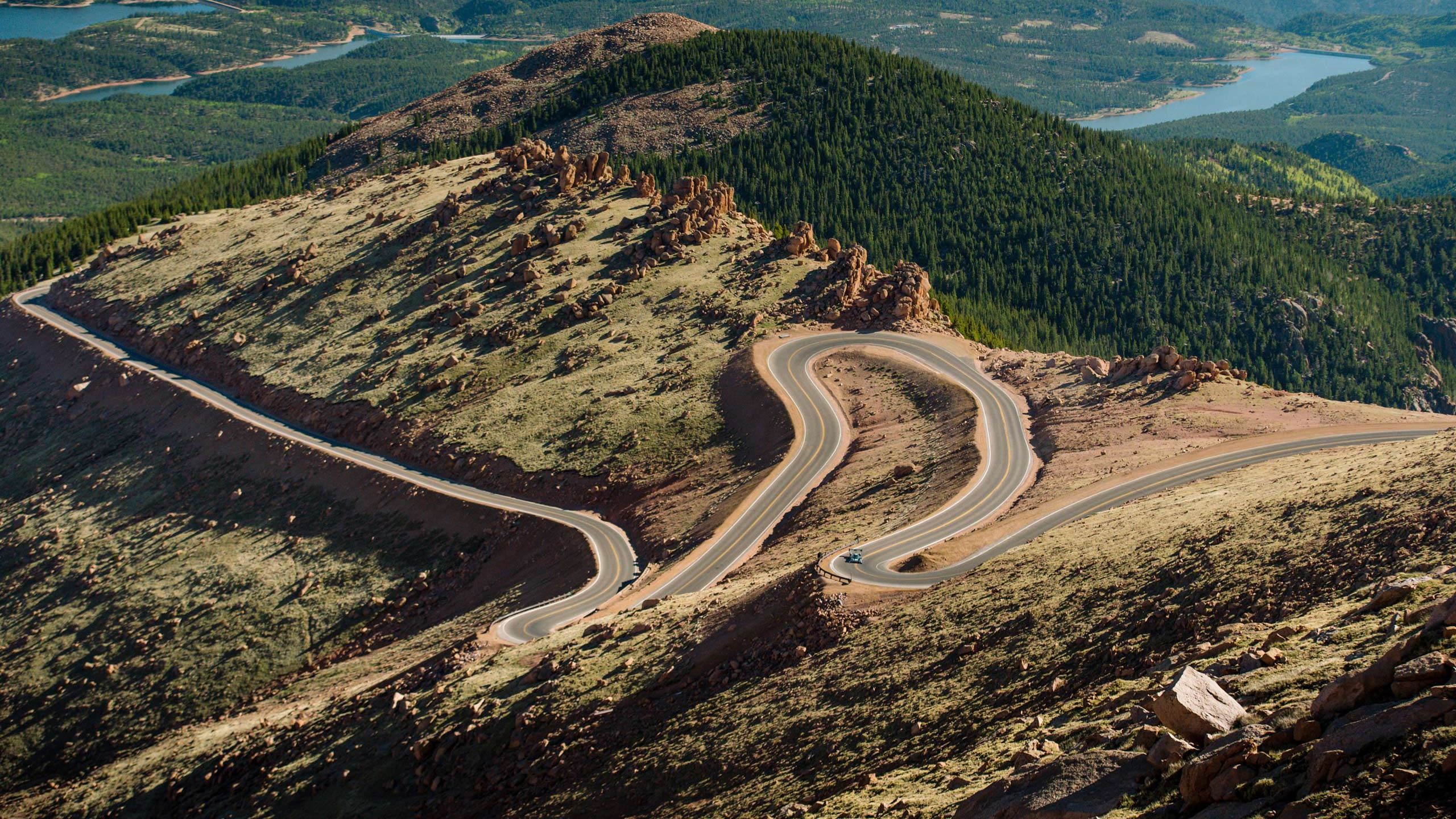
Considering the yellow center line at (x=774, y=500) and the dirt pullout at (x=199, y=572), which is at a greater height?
the yellow center line at (x=774, y=500)

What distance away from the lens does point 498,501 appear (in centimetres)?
9088

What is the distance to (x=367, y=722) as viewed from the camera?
213 ft

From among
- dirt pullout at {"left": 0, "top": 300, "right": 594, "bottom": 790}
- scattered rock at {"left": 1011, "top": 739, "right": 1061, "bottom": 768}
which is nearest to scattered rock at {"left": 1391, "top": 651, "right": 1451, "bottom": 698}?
scattered rock at {"left": 1011, "top": 739, "right": 1061, "bottom": 768}

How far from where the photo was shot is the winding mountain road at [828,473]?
67.5 m

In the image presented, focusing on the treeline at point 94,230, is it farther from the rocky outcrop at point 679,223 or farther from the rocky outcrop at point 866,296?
the rocky outcrop at point 866,296

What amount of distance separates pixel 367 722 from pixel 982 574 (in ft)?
105

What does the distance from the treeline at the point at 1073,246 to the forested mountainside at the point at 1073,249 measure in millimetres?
276

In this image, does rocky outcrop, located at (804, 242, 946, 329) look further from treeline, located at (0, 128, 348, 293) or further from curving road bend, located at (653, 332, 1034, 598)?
treeline, located at (0, 128, 348, 293)

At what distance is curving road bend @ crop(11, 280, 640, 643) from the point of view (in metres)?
73.9

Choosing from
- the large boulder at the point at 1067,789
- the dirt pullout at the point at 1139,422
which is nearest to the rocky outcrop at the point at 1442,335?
the dirt pullout at the point at 1139,422

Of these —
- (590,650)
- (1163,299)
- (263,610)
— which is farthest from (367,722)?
(1163,299)

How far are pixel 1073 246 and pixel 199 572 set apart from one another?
127 meters

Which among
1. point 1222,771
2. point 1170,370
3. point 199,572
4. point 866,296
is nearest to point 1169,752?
point 1222,771

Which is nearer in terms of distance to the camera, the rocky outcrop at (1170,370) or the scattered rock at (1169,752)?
the scattered rock at (1169,752)
